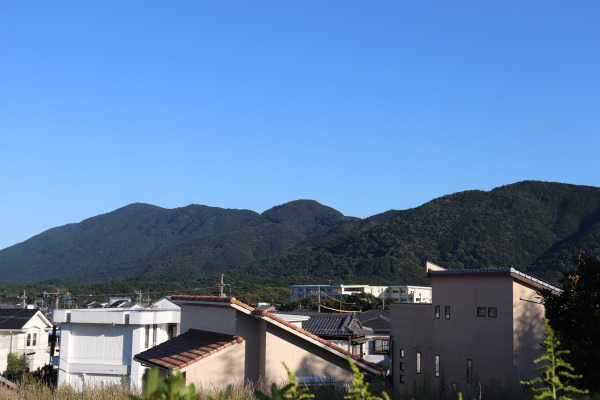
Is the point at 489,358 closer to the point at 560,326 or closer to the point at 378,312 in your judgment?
the point at 560,326

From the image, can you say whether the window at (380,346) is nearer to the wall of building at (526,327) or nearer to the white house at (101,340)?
the white house at (101,340)

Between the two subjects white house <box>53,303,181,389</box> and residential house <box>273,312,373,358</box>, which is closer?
white house <box>53,303,181,389</box>

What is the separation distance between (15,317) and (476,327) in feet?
133

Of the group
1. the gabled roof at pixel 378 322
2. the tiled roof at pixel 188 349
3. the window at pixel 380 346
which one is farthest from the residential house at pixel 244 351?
the gabled roof at pixel 378 322

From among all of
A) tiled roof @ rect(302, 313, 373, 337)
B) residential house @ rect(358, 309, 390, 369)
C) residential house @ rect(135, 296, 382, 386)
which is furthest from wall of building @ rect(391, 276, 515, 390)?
tiled roof @ rect(302, 313, 373, 337)

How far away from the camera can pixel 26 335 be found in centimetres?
4634

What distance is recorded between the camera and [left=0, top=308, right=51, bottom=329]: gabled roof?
4584cm

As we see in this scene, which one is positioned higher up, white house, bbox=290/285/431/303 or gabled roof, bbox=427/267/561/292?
gabled roof, bbox=427/267/561/292

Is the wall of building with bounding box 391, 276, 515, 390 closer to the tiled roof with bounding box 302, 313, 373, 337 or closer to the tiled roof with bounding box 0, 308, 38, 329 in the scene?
the tiled roof with bounding box 302, 313, 373, 337

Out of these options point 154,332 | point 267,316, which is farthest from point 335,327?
point 267,316

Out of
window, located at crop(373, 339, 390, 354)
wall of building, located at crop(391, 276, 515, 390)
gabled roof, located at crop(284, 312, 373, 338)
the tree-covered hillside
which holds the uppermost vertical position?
the tree-covered hillside

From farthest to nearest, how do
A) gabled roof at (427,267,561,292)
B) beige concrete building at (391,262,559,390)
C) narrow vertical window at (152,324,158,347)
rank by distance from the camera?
narrow vertical window at (152,324,158,347) → gabled roof at (427,267,561,292) → beige concrete building at (391,262,559,390)

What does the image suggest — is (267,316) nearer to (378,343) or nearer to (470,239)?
(378,343)

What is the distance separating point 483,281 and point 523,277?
1.52 m
